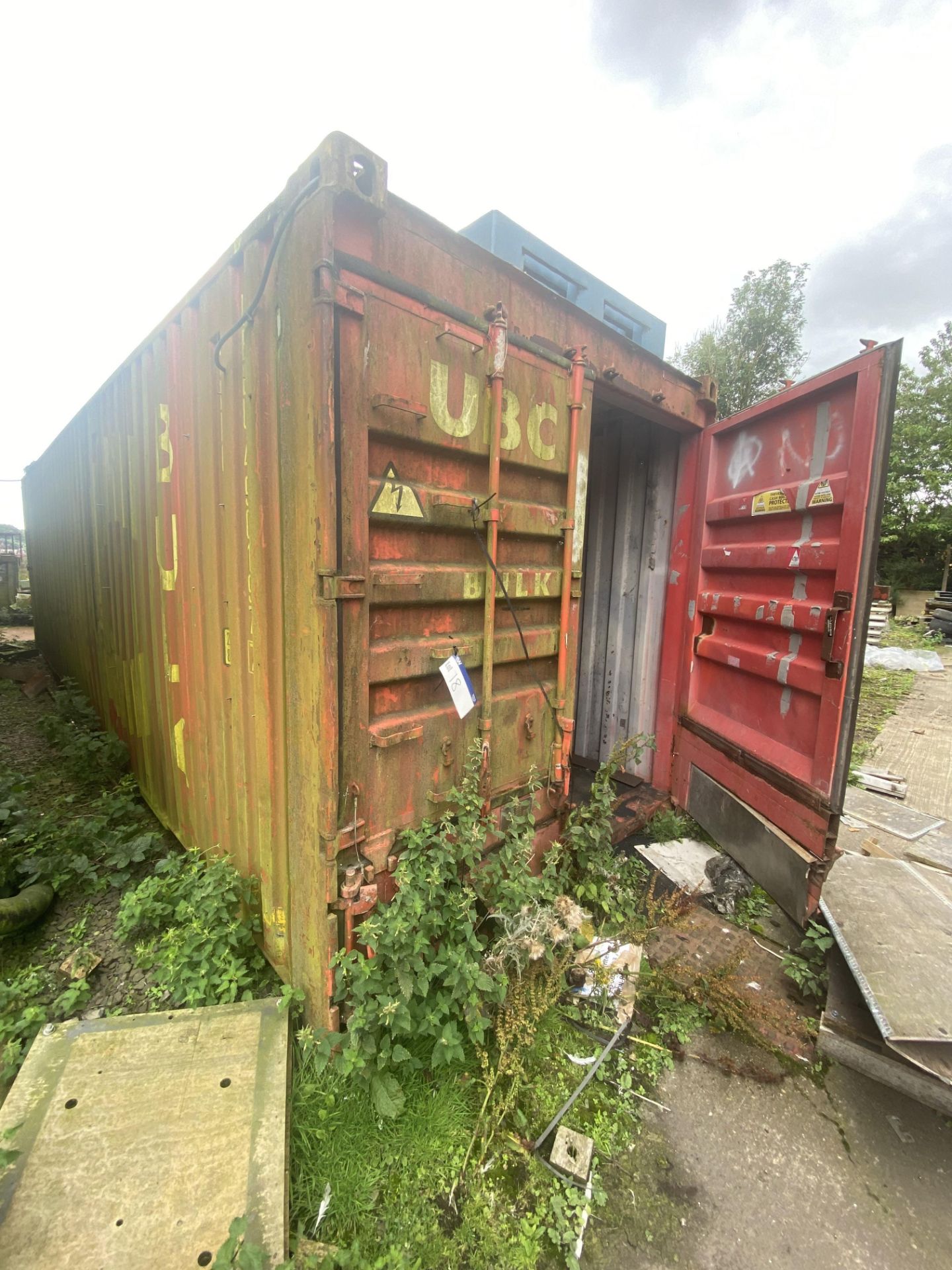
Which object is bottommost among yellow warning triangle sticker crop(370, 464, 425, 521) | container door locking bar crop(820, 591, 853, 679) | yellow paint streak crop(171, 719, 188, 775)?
yellow paint streak crop(171, 719, 188, 775)

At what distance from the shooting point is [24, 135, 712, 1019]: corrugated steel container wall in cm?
168

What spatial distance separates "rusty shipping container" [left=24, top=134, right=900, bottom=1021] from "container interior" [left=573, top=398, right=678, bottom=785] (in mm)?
87

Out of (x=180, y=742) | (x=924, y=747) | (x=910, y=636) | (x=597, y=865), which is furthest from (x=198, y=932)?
(x=910, y=636)

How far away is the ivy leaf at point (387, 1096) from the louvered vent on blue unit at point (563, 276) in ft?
10.8

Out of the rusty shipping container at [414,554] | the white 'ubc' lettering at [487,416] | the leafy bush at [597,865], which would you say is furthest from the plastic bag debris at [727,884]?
the white 'ubc' lettering at [487,416]

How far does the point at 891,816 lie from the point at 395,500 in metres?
4.24

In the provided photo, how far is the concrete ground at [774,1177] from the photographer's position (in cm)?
150

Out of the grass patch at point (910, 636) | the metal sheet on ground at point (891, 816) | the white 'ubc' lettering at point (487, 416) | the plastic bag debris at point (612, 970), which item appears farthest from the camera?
the grass patch at point (910, 636)

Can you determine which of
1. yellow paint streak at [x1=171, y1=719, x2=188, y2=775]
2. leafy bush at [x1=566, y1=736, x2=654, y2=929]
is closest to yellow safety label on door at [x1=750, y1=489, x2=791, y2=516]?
leafy bush at [x1=566, y1=736, x2=654, y2=929]

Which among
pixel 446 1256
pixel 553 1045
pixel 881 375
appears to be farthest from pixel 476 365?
pixel 446 1256

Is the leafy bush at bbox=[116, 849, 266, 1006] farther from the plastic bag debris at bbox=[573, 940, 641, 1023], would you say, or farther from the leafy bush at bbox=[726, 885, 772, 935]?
the leafy bush at bbox=[726, 885, 772, 935]

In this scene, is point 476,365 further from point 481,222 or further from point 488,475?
point 481,222

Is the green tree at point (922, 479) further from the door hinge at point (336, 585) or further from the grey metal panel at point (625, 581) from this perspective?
the door hinge at point (336, 585)

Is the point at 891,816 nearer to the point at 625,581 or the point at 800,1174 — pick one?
the point at 625,581
